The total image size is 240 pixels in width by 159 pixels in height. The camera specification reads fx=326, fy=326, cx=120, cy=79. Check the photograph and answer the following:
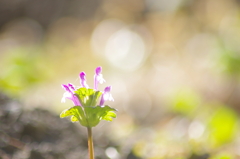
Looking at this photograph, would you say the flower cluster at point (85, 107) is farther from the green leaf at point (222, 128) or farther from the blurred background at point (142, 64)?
the green leaf at point (222, 128)

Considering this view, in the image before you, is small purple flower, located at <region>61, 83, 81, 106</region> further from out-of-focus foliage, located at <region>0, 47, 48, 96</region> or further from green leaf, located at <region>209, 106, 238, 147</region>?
out-of-focus foliage, located at <region>0, 47, 48, 96</region>

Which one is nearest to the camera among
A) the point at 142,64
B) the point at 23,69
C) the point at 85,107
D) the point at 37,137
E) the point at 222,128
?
the point at 85,107

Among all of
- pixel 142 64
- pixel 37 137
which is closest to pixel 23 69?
pixel 142 64

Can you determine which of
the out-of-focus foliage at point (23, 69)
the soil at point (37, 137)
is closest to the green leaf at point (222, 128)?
the soil at point (37, 137)

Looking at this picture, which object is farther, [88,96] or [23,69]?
[23,69]

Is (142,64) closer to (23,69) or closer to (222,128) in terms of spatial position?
(23,69)

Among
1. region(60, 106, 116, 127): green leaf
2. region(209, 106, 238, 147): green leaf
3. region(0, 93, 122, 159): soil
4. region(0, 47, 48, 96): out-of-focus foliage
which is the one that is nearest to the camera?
region(60, 106, 116, 127): green leaf

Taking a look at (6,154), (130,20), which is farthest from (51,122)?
(130,20)

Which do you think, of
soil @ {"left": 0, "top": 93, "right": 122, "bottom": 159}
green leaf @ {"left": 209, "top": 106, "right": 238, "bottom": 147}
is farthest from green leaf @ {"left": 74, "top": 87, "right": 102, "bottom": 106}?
green leaf @ {"left": 209, "top": 106, "right": 238, "bottom": 147}
